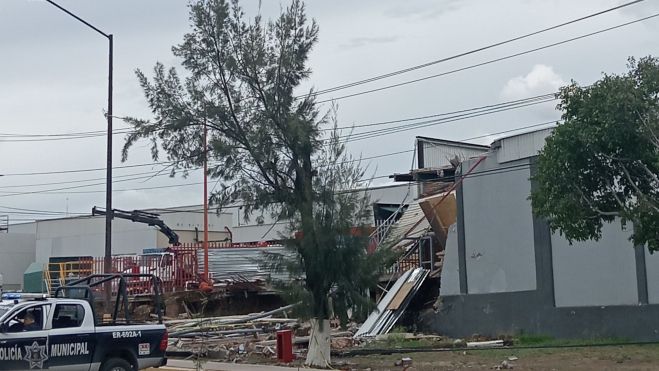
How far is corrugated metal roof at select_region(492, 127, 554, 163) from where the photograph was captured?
29344 mm

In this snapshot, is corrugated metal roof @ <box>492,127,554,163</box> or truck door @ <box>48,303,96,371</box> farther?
corrugated metal roof @ <box>492,127,554,163</box>

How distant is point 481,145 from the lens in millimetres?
46094

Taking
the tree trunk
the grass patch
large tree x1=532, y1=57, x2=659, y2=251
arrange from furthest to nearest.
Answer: the grass patch, the tree trunk, large tree x1=532, y1=57, x2=659, y2=251

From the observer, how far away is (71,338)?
55.8 ft

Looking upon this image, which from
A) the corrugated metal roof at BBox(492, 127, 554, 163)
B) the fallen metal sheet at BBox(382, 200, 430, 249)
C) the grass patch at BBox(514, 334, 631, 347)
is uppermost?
the corrugated metal roof at BBox(492, 127, 554, 163)

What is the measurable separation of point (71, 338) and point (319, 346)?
7693 mm

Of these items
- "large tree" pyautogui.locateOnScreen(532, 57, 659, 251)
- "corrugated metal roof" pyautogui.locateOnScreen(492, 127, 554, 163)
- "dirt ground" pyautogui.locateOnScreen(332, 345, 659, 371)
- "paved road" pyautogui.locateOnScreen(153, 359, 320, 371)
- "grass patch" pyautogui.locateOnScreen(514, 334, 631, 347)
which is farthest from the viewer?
"corrugated metal roof" pyautogui.locateOnScreen(492, 127, 554, 163)

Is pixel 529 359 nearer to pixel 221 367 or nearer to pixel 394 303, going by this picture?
pixel 221 367

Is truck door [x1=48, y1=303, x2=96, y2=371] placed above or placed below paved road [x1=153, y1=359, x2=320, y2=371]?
above

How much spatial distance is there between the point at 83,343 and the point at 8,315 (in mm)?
1494

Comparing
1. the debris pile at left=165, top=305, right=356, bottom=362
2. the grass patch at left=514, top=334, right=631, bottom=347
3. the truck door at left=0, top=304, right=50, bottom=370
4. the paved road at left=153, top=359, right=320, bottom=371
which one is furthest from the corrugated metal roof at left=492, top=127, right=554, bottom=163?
the truck door at left=0, top=304, right=50, bottom=370

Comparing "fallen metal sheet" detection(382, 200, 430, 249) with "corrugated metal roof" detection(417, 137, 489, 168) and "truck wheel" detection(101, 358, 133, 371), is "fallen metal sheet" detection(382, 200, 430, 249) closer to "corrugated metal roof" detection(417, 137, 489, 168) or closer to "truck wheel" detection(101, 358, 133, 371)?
"corrugated metal roof" detection(417, 137, 489, 168)

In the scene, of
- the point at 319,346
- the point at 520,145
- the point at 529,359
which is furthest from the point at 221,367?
the point at 520,145

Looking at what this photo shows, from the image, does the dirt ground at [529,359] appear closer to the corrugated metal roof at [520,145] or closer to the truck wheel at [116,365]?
the truck wheel at [116,365]
